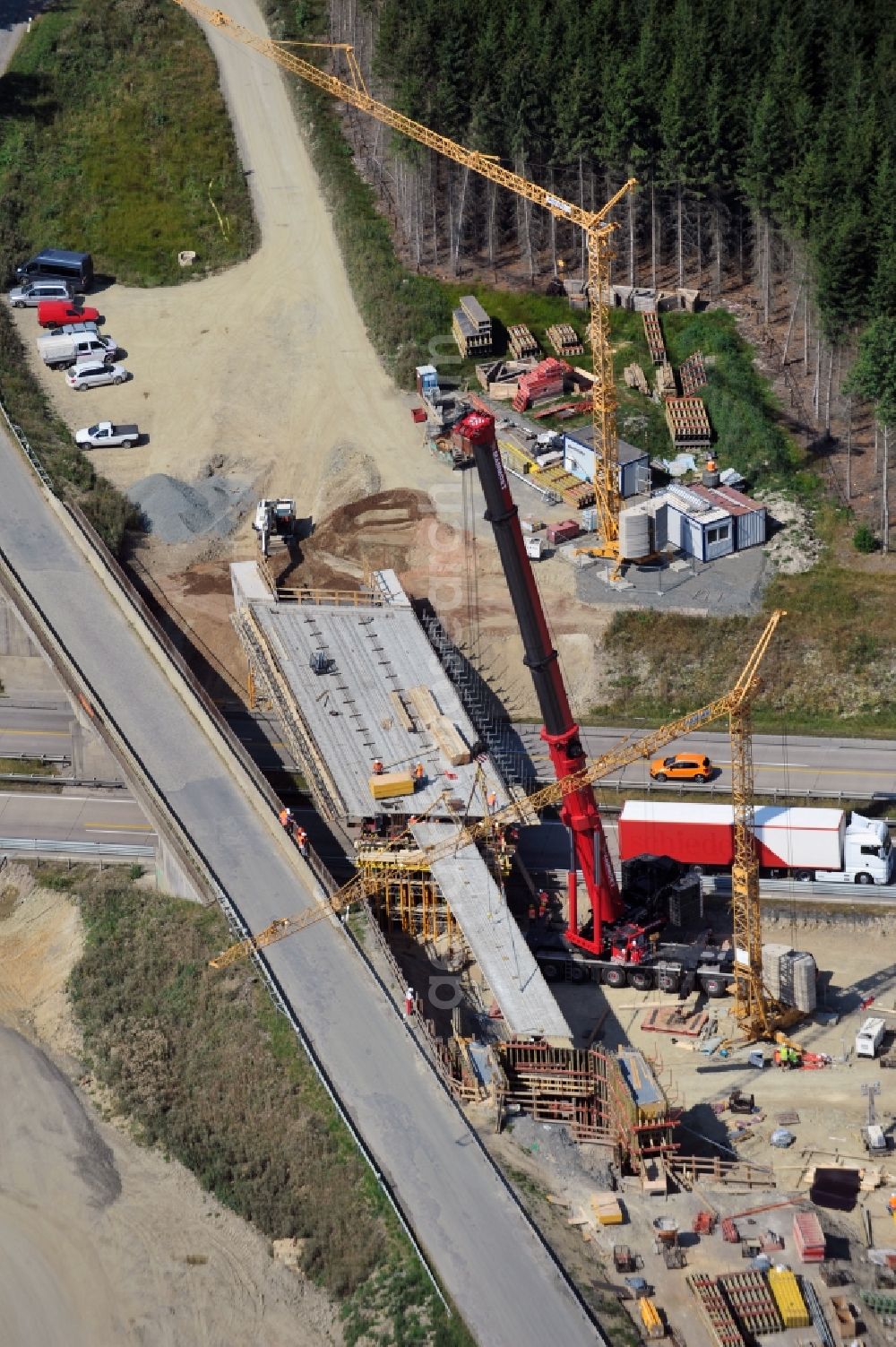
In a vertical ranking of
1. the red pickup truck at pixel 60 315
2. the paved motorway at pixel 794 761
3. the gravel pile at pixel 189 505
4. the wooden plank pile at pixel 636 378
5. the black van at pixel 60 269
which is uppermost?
the black van at pixel 60 269

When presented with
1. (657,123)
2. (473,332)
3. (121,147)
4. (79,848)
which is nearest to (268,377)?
(473,332)

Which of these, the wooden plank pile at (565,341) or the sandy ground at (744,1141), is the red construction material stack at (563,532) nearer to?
the wooden plank pile at (565,341)

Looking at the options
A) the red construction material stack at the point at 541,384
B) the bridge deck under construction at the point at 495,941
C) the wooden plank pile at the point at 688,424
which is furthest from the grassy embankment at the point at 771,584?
the bridge deck under construction at the point at 495,941

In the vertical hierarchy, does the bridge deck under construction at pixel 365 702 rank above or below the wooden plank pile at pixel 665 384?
below

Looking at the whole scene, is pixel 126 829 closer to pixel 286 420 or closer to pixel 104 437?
pixel 104 437

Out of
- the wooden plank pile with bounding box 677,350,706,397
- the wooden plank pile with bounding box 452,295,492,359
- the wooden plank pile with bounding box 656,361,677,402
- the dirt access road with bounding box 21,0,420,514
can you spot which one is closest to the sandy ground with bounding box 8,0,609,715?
the dirt access road with bounding box 21,0,420,514
